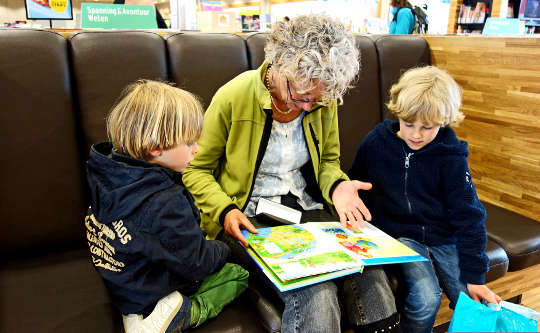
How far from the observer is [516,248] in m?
1.52

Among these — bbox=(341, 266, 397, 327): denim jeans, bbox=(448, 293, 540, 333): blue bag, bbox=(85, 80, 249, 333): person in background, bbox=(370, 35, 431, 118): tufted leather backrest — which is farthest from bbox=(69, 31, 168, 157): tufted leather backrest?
bbox=(448, 293, 540, 333): blue bag

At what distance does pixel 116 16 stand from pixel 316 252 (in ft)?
4.22

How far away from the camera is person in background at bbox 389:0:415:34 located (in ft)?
14.4

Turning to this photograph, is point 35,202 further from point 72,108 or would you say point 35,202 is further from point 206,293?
point 206,293

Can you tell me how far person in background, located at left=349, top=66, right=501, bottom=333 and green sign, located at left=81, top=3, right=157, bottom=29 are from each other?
1.08 metres

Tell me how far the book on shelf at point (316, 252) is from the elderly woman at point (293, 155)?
0.21 ft

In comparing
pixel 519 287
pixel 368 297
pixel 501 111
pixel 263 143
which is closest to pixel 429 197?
pixel 368 297

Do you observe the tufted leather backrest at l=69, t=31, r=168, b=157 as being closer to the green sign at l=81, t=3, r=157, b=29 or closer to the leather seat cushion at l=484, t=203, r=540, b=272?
the green sign at l=81, t=3, r=157, b=29

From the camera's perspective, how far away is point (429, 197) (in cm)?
138

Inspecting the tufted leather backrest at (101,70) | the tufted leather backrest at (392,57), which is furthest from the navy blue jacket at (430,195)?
the tufted leather backrest at (101,70)

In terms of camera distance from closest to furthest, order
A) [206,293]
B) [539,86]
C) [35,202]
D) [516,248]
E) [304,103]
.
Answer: [206,293], [304,103], [35,202], [516,248], [539,86]

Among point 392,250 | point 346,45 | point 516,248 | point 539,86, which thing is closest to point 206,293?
point 392,250

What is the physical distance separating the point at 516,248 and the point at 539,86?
65 cm

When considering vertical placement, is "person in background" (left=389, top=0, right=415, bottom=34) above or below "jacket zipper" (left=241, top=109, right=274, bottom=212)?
above
